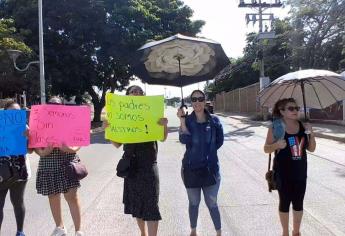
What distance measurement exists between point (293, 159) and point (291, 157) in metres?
0.03

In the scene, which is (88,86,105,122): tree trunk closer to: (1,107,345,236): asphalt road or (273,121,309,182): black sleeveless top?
(1,107,345,236): asphalt road

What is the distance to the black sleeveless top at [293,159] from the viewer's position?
200 inches

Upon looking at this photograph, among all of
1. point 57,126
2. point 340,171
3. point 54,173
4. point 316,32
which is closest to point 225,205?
point 54,173

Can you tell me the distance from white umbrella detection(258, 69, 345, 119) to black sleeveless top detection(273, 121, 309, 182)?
81cm

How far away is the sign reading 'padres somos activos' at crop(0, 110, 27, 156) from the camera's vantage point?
523 cm

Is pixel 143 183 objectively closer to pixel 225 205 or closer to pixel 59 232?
pixel 59 232

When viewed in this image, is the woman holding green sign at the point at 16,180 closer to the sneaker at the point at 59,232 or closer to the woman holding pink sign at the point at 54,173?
the woman holding pink sign at the point at 54,173

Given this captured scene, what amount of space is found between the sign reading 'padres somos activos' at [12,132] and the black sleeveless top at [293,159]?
271 centimetres

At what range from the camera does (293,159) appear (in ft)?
16.7

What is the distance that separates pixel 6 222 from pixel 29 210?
2.64ft

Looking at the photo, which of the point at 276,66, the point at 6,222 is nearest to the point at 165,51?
the point at 6,222

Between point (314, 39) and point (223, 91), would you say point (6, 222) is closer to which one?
point (314, 39)

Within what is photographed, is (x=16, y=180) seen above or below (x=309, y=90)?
below

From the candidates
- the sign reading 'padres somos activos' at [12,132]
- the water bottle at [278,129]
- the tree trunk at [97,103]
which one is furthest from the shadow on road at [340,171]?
the tree trunk at [97,103]
